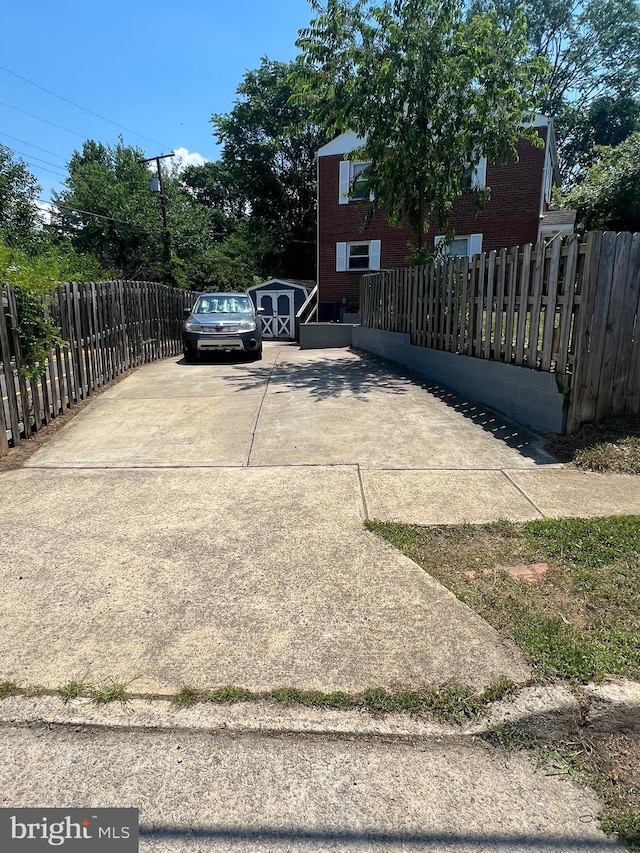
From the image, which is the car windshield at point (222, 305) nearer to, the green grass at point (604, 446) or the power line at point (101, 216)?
the green grass at point (604, 446)

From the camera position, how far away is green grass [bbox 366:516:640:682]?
8.11 ft

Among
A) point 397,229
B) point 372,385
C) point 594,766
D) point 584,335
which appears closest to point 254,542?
point 594,766

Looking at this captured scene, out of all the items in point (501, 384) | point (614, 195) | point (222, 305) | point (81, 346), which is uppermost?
point (614, 195)

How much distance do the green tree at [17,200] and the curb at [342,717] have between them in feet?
88.3

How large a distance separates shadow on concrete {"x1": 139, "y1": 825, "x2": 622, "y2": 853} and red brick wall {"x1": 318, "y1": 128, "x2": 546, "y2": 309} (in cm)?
1668

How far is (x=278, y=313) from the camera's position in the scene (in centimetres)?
2544

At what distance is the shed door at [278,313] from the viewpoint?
25.3m

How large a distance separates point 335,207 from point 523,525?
64.4ft

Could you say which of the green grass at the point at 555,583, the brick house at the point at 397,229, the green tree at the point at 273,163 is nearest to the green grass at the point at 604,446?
the green grass at the point at 555,583

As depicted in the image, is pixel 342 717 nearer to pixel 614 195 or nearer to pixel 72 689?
pixel 72 689

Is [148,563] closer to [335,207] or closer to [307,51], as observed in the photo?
[307,51]

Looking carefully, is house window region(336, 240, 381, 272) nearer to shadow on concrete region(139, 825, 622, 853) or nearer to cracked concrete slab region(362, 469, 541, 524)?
cracked concrete slab region(362, 469, 541, 524)

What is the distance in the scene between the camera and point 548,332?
18.7ft

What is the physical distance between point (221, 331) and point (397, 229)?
10.5 metres
